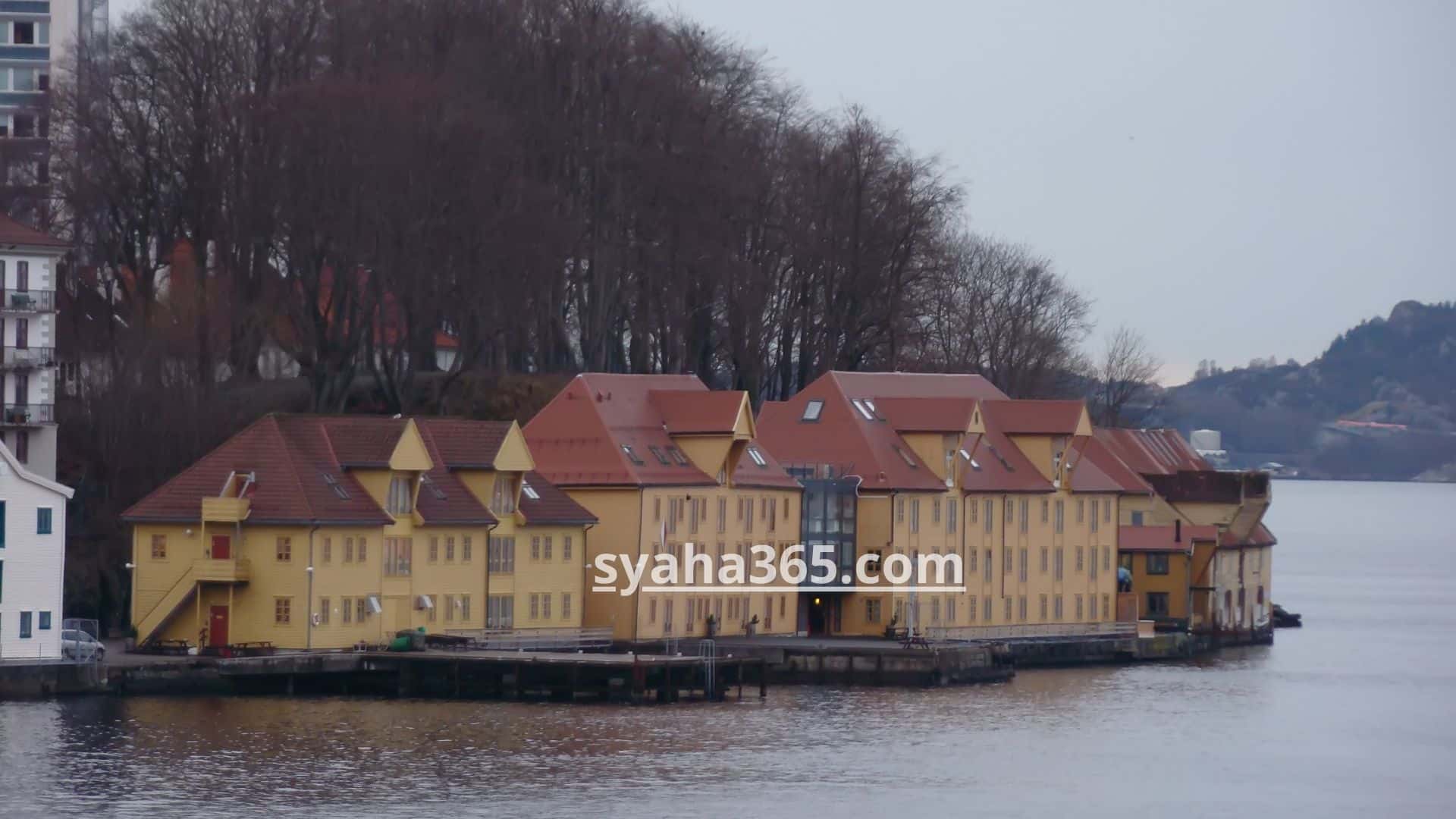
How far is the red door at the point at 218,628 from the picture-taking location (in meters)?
88.6

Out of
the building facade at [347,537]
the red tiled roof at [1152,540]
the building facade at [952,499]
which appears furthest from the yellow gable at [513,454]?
the red tiled roof at [1152,540]

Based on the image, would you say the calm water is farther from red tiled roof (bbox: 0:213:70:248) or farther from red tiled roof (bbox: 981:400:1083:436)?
red tiled roof (bbox: 0:213:70:248)

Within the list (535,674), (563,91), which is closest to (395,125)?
(563,91)

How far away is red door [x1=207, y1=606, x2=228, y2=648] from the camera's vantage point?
88625mm

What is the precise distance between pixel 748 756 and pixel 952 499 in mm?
36224

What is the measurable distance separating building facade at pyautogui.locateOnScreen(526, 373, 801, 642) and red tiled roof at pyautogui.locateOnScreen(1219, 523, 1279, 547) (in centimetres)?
2889

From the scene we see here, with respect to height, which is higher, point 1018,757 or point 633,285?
point 633,285

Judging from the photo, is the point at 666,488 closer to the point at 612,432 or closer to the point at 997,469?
the point at 612,432

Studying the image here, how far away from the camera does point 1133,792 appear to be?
254 ft

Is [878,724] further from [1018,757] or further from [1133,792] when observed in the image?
[1133,792]

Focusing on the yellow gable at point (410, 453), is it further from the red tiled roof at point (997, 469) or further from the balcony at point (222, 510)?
the red tiled roof at point (997, 469)

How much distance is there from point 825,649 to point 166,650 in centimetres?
2347

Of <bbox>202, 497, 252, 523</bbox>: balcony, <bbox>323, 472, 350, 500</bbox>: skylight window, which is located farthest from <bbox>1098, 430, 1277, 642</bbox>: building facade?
<bbox>202, 497, 252, 523</bbox>: balcony

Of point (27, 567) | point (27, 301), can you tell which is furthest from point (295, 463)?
point (27, 301)
